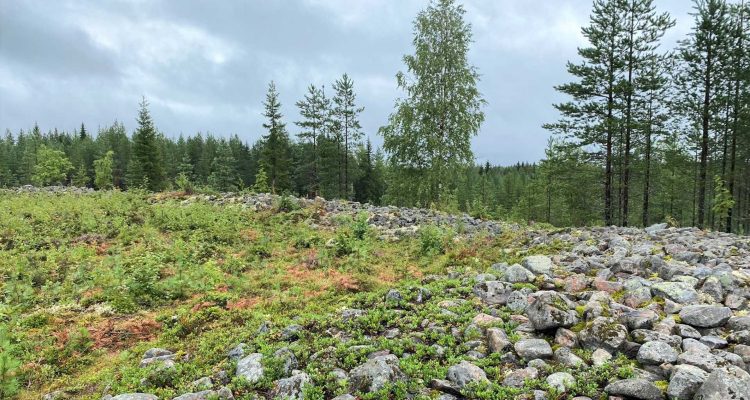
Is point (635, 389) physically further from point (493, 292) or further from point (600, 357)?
point (493, 292)

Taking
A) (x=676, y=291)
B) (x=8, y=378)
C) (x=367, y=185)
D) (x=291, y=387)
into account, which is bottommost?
(x=8, y=378)

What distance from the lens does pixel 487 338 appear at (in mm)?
4699

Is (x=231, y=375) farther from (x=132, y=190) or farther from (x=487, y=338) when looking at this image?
(x=132, y=190)

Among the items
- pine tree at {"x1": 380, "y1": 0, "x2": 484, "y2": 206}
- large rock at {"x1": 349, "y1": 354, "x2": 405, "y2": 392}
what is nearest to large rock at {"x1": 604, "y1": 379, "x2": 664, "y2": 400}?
large rock at {"x1": 349, "y1": 354, "x2": 405, "y2": 392}

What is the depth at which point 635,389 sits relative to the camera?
3.44m

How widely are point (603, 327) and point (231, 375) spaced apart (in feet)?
13.5

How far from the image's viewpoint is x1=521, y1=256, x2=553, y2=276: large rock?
6.84m

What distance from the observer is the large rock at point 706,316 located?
4.40m

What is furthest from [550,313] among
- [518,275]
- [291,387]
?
[291,387]

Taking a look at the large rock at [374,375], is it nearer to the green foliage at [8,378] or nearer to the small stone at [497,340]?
the small stone at [497,340]

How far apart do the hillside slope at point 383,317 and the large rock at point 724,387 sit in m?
0.02

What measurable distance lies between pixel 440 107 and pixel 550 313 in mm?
20584

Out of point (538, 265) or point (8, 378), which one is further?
point (538, 265)

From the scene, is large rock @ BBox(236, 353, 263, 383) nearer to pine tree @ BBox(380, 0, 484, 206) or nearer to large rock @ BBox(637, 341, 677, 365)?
large rock @ BBox(637, 341, 677, 365)
